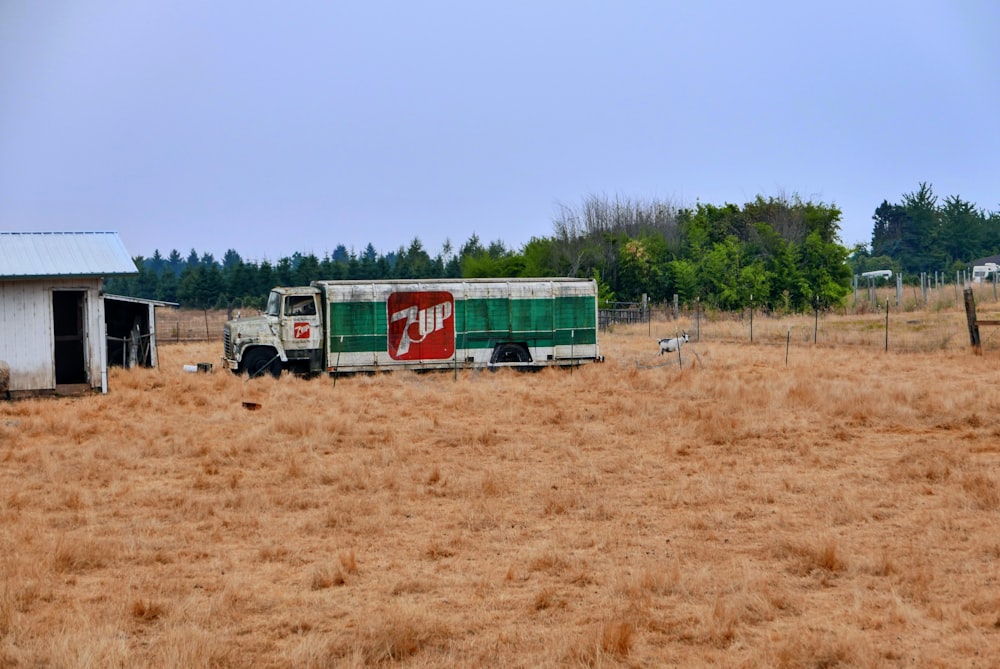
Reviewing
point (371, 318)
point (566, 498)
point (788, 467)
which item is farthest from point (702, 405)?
point (371, 318)

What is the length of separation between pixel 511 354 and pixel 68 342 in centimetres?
1211

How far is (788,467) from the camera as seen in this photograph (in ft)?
44.4

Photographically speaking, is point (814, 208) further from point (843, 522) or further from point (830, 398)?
point (843, 522)

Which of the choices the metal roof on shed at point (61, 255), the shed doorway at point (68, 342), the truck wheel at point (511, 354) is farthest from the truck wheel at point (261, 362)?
the truck wheel at point (511, 354)

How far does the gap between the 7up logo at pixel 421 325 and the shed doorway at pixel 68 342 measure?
312 inches

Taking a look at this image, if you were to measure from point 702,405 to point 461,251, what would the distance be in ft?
210

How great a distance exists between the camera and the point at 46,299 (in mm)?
22594

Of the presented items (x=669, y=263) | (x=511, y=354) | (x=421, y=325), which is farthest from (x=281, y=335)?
(x=669, y=263)

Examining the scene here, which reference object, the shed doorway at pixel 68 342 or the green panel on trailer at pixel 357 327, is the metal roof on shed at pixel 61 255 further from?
the green panel on trailer at pixel 357 327

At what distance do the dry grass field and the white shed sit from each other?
2.00 m

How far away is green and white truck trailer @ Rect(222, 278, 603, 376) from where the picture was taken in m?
25.7

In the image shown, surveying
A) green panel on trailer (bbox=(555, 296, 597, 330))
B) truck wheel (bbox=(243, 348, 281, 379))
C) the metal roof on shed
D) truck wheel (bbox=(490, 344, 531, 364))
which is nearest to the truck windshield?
truck wheel (bbox=(243, 348, 281, 379))

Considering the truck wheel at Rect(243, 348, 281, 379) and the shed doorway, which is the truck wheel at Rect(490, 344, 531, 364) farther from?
the shed doorway

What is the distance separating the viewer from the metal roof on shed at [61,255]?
2230cm
